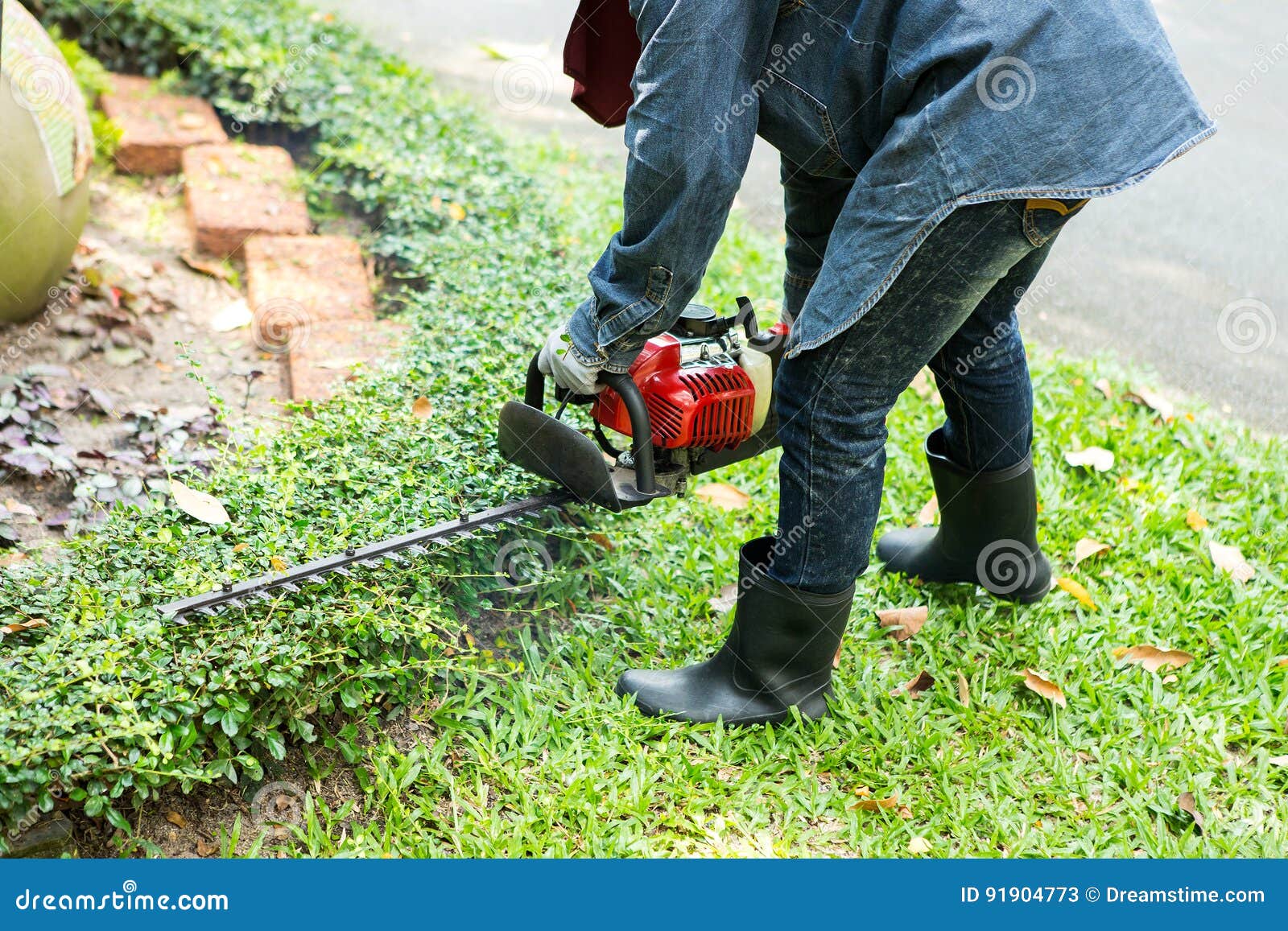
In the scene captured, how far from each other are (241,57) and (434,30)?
2730mm

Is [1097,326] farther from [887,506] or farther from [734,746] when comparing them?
[734,746]

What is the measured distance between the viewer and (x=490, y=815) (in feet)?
7.03

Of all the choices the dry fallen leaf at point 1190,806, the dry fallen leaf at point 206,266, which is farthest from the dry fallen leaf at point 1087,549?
the dry fallen leaf at point 206,266

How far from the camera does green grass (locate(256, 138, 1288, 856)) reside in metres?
2.17

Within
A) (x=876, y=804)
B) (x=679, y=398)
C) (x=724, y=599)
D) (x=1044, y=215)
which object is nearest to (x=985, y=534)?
(x=724, y=599)

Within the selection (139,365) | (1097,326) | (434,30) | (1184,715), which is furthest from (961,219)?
(434,30)

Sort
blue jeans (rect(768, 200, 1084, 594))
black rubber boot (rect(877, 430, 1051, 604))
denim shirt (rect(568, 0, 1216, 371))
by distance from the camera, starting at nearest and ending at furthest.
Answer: denim shirt (rect(568, 0, 1216, 371)), blue jeans (rect(768, 200, 1084, 594)), black rubber boot (rect(877, 430, 1051, 604))

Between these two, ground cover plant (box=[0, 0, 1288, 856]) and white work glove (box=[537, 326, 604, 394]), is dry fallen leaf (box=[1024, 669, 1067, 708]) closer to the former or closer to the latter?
ground cover plant (box=[0, 0, 1288, 856])

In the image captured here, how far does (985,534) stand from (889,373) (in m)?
0.84

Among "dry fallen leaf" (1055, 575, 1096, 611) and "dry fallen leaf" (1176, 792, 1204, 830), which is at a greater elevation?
"dry fallen leaf" (1176, 792, 1204, 830)

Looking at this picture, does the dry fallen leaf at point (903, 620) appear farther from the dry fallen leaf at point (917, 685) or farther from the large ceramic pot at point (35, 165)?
the large ceramic pot at point (35, 165)

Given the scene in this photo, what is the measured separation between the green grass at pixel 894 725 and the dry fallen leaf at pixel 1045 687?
0.08ft

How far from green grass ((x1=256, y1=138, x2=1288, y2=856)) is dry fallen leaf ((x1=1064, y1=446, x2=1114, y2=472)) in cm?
9

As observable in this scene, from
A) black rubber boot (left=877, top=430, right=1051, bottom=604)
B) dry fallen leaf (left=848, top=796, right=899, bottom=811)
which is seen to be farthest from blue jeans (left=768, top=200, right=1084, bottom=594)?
dry fallen leaf (left=848, top=796, right=899, bottom=811)
